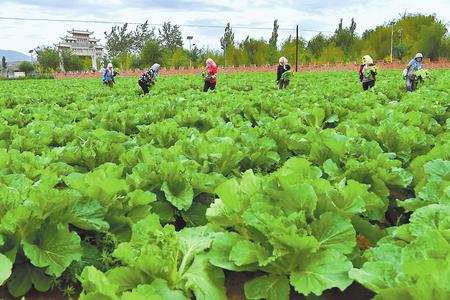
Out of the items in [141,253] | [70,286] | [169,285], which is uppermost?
[141,253]

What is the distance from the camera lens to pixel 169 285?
1.95 meters

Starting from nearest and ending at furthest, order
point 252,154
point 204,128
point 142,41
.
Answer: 1. point 252,154
2. point 204,128
3. point 142,41

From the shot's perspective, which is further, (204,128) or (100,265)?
(204,128)

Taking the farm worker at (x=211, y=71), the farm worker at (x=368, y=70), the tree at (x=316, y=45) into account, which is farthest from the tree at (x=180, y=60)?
the farm worker at (x=368, y=70)

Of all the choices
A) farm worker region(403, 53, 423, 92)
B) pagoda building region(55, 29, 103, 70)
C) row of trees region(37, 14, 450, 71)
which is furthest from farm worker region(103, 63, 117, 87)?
pagoda building region(55, 29, 103, 70)

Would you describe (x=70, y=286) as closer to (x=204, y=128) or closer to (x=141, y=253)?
(x=141, y=253)

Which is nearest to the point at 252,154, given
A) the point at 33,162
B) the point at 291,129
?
the point at 291,129

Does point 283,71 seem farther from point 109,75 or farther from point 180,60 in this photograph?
point 180,60

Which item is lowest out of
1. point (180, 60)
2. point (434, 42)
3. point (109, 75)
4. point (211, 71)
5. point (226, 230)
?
point (226, 230)

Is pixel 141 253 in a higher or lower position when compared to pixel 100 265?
higher

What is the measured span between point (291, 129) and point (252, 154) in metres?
1.40

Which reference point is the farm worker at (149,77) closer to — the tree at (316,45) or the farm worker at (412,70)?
the farm worker at (412,70)

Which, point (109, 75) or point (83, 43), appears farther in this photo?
point (83, 43)

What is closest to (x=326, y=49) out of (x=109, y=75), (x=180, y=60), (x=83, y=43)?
(x=180, y=60)
